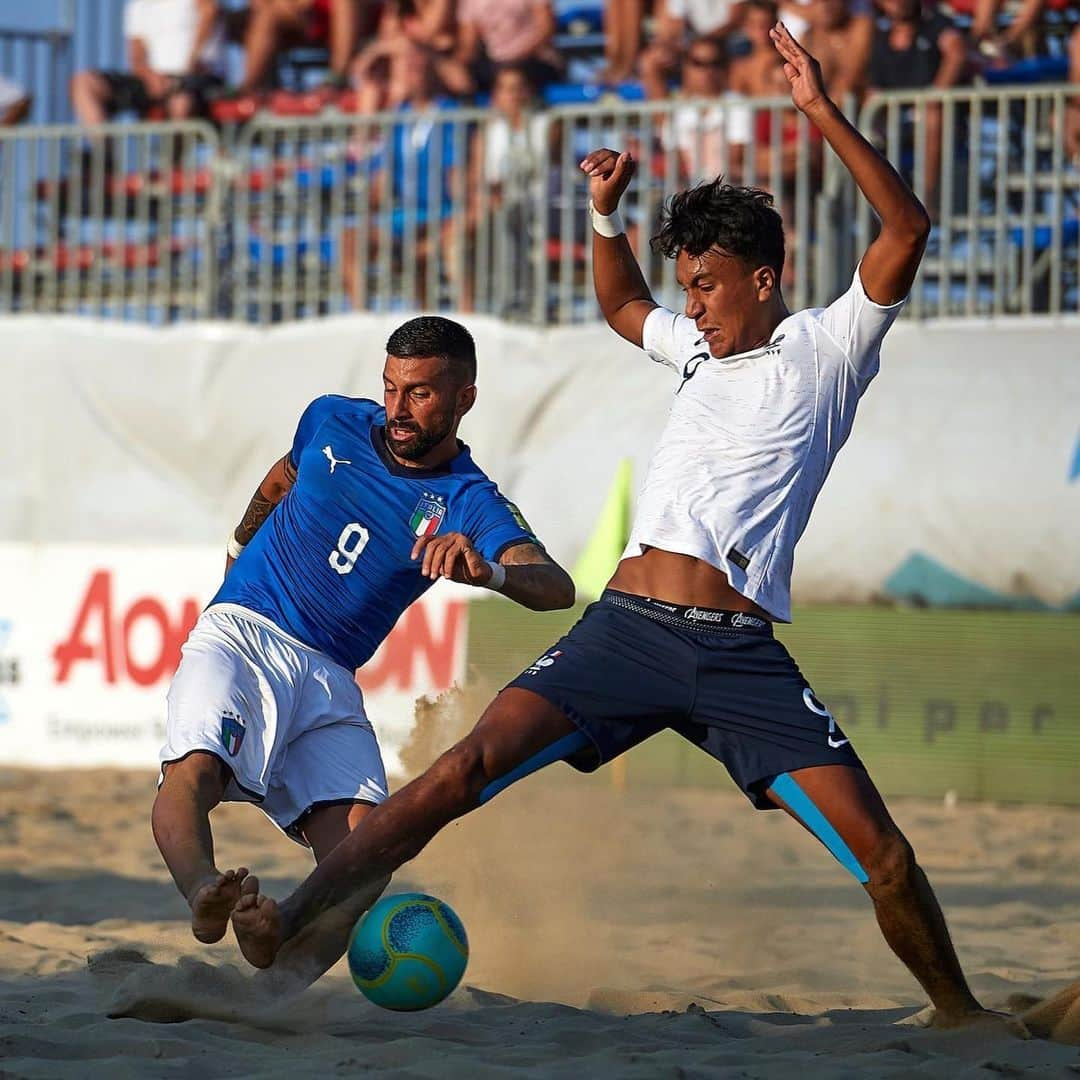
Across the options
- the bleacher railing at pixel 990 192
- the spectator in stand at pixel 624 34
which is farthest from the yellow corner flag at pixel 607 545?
the spectator in stand at pixel 624 34

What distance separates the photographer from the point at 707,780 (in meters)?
10.1

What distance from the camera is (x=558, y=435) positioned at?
10375 millimetres

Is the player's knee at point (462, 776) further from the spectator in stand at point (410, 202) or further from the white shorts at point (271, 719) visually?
the spectator in stand at point (410, 202)

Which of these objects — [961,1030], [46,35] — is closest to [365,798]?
[961,1030]

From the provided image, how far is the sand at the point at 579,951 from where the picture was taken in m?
4.07

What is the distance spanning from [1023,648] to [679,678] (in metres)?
5.88

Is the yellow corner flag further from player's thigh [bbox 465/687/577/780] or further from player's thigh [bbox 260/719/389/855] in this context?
player's thigh [bbox 465/687/577/780]

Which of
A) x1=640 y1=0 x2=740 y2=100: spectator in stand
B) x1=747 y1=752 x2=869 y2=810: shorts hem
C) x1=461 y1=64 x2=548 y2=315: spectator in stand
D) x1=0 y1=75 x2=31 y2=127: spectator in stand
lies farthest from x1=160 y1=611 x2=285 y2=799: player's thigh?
x1=0 y1=75 x2=31 y2=127: spectator in stand

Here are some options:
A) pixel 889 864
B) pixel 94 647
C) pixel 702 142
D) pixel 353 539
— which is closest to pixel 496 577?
pixel 353 539

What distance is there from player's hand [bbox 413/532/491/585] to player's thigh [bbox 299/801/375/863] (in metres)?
0.84

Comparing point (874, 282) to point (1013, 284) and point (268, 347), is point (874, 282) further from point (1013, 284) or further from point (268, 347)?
point (268, 347)

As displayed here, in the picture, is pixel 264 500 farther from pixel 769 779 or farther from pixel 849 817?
pixel 849 817

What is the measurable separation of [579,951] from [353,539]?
1.72 metres

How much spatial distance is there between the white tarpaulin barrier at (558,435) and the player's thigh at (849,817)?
19.1 ft
